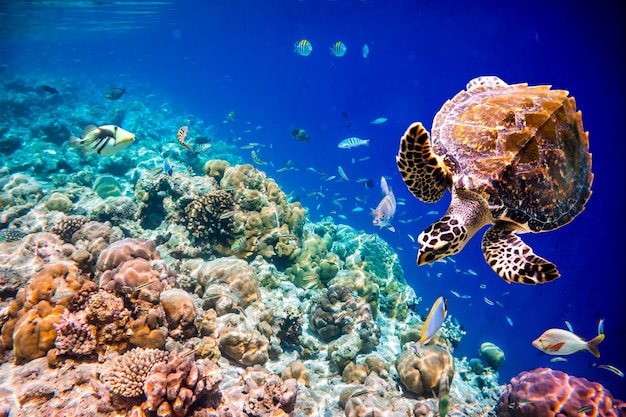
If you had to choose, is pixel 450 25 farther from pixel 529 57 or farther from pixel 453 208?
pixel 453 208

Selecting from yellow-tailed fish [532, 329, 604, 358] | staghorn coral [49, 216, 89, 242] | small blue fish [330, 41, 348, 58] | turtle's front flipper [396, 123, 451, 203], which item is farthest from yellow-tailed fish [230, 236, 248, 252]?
small blue fish [330, 41, 348, 58]

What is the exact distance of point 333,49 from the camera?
409 inches

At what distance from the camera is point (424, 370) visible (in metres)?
4.75

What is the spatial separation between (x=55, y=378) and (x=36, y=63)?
122m

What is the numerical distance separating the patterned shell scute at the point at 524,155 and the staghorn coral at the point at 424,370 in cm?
304

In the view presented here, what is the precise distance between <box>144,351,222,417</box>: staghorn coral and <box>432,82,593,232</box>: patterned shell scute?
3.23 metres

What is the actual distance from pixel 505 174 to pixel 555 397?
3876 millimetres

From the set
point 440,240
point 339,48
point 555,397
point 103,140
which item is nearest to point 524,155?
point 440,240

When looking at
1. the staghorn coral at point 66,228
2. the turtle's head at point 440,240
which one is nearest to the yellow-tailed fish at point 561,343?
the turtle's head at point 440,240

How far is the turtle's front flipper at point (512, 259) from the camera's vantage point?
2338mm

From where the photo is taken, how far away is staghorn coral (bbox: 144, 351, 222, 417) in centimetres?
270

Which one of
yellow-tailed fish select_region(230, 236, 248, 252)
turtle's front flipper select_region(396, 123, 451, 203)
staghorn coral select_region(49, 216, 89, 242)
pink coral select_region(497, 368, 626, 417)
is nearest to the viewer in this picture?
turtle's front flipper select_region(396, 123, 451, 203)

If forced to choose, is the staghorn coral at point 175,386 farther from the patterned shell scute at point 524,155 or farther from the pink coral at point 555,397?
the pink coral at point 555,397

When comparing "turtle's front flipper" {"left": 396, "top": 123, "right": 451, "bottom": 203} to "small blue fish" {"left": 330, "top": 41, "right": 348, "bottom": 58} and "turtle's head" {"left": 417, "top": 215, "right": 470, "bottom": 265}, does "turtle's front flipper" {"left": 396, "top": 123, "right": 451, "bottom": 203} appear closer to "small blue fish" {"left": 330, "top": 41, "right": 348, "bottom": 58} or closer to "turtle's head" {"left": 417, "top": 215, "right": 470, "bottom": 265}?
"turtle's head" {"left": 417, "top": 215, "right": 470, "bottom": 265}
